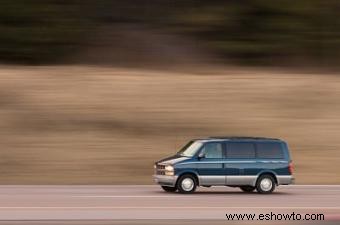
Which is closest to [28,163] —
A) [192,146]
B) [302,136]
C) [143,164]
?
[143,164]

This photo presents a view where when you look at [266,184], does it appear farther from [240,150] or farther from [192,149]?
[192,149]

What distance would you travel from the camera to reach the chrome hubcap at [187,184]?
1972 centimetres

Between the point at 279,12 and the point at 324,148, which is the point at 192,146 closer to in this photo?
the point at 324,148

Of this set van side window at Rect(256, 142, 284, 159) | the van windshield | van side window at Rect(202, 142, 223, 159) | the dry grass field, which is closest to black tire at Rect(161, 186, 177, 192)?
the van windshield

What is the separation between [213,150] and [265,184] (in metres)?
1.59

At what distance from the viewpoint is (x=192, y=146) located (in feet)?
67.3

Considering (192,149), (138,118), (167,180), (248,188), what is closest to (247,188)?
(248,188)

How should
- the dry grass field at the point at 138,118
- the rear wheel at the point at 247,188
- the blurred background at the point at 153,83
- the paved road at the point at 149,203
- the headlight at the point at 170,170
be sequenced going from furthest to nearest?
the blurred background at the point at 153,83, the dry grass field at the point at 138,118, the rear wheel at the point at 247,188, the headlight at the point at 170,170, the paved road at the point at 149,203

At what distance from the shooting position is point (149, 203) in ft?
54.9

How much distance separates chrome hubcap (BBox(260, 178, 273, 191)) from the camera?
65.8 ft

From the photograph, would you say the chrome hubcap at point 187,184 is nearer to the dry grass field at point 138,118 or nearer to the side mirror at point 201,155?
the side mirror at point 201,155

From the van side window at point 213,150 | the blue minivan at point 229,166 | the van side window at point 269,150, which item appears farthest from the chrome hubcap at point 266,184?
the van side window at point 213,150

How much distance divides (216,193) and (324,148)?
9429 mm

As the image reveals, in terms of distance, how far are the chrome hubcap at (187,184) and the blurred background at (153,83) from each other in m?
5.42
